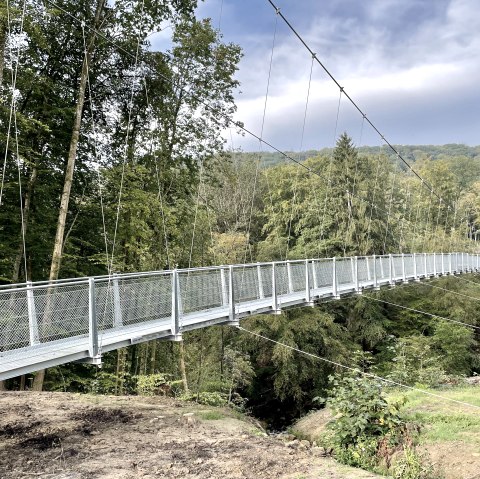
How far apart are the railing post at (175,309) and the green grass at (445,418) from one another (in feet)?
9.74

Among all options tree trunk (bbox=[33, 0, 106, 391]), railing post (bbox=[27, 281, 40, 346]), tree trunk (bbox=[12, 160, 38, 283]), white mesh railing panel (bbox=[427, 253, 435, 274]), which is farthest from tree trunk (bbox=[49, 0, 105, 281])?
white mesh railing panel (bbox=[427, 253, 435, 274])

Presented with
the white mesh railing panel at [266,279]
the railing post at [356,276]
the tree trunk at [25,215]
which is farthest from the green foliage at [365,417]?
the tree trunk at [25,215]

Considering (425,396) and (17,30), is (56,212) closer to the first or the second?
(17,30)

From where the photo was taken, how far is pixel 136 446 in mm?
5273

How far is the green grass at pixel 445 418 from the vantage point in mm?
5906

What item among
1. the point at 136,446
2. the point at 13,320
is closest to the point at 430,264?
the point at 136,446

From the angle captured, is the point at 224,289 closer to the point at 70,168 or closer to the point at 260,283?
the point at 260,283

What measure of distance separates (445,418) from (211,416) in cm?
331

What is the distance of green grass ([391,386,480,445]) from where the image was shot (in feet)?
19.4

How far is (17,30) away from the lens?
24.2ft

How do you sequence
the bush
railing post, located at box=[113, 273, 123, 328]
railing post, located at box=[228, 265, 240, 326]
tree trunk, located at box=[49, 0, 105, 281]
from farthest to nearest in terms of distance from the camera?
tree trunk, located at box=[49, 0, 105, 281]
railing post, located at box=[228, 265, 240, 326]
the bush
railing post, located at box=[113, 273, 123, 328]

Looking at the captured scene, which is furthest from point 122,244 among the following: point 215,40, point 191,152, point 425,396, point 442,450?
point 442,450

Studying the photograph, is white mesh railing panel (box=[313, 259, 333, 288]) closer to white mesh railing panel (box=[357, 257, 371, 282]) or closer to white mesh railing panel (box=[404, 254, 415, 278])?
white mesh railing panel (box=[357, 257, 371, 282])

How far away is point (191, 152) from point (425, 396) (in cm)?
774
